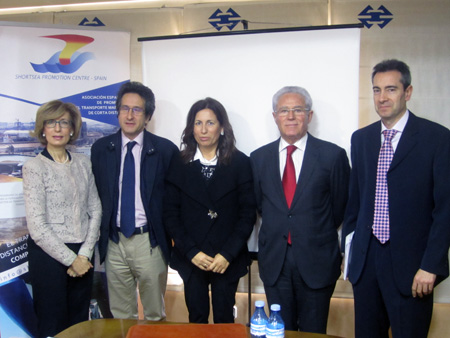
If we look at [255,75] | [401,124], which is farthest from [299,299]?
[255,75]

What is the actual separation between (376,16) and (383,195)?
77.2 inches

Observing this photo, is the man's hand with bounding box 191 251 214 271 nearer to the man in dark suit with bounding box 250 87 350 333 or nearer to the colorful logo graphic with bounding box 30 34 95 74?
the man in dark suit with bounding box 250 87 350 333

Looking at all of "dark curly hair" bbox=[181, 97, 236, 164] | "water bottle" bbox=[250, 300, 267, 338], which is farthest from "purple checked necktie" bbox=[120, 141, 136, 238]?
"water bottle" bbox=[250, 300, 267, 338]

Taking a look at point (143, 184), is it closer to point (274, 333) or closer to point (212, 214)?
point (212, 214)

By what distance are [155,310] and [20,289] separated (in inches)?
44.4

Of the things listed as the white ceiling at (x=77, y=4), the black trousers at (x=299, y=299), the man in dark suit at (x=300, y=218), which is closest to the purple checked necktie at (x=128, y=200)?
the man in dark suit at (x=300, y=218)

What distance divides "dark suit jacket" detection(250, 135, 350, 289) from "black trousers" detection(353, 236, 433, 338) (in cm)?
21

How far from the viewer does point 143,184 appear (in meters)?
2.38

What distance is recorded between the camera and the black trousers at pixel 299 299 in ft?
6.98

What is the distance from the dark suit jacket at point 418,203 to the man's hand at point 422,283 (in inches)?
1.0

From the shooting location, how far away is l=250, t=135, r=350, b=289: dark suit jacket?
2119mm

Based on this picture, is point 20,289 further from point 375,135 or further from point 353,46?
point 353,46

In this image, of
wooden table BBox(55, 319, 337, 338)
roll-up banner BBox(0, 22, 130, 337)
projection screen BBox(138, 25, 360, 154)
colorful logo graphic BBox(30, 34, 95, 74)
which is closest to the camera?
wooden table BBox(55, 319, 337, 338)

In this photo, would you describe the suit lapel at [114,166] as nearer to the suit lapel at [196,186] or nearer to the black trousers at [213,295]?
the suit lapel at [196,186]
